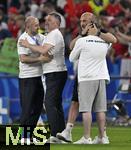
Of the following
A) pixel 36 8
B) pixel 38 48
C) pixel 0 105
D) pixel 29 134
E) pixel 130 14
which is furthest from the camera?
pixel 36 8

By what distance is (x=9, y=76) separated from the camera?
72.9 feet

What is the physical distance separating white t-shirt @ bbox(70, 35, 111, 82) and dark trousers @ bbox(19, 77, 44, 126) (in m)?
1.10

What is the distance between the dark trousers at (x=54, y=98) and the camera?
616 inches

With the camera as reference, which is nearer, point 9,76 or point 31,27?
point 31,27

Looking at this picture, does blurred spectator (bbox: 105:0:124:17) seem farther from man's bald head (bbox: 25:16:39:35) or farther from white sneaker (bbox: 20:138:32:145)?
white sneaker (bbox: 20:138:32:145)

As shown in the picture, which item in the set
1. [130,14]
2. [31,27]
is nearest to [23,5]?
[130,14]

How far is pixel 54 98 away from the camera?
15664mm

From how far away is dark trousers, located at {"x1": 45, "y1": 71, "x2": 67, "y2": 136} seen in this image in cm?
1565

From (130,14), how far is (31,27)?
923 centimetres

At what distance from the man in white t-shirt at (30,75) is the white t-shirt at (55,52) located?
0.23 metres

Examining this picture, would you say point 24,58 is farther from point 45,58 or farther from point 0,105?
point 0,105

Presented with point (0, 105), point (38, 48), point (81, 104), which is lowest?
point (0, 105)

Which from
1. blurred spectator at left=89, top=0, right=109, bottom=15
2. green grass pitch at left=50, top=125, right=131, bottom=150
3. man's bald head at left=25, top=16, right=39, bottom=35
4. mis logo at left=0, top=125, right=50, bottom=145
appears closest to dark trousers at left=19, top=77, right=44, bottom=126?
man's bald head at left=25, top=16, right=39, bottom=35

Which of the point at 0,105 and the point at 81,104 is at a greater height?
the point at 81,104
